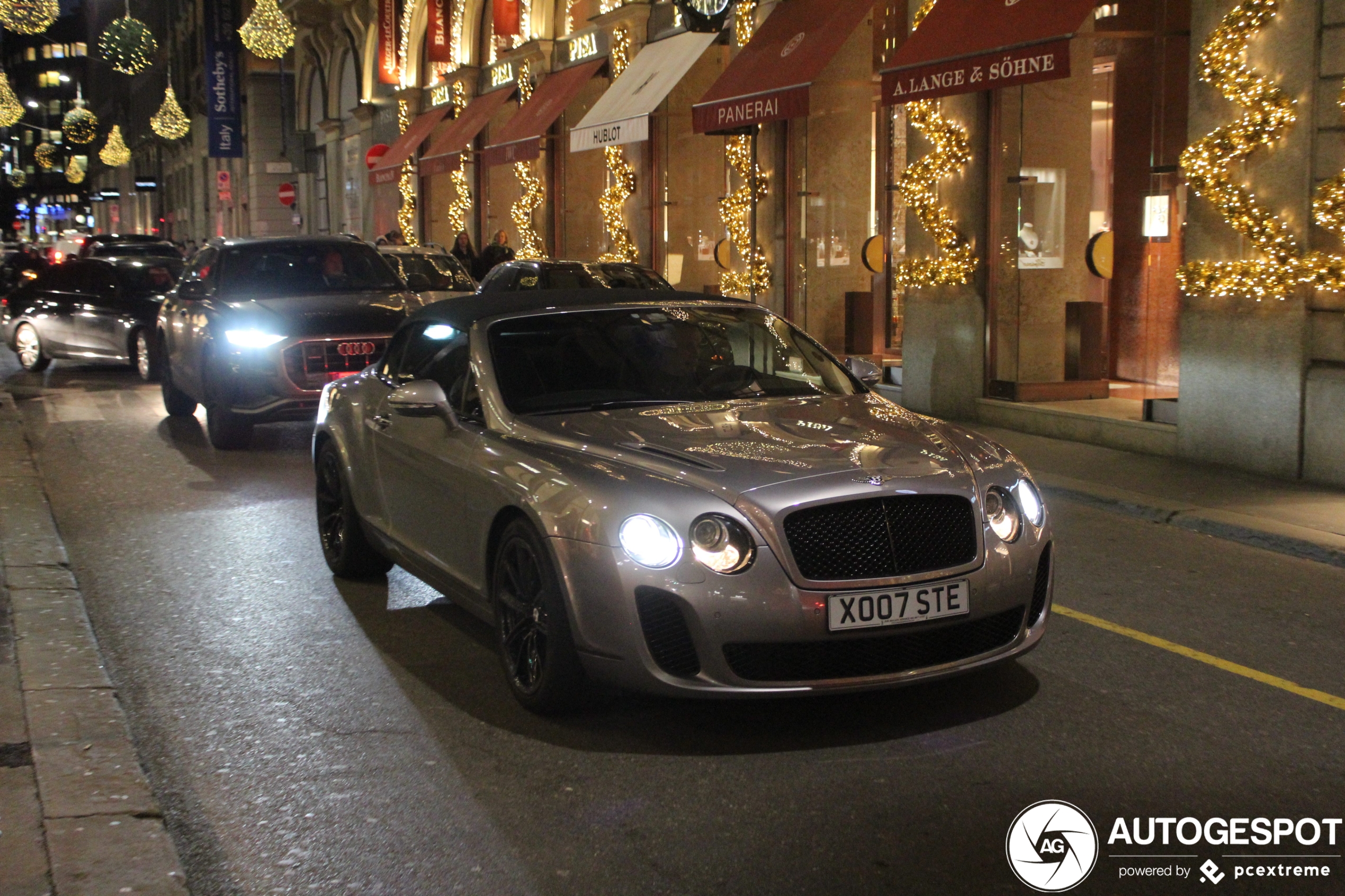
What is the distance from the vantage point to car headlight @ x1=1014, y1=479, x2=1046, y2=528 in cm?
541

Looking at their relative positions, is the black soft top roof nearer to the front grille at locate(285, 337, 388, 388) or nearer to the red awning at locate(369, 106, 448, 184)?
the front grille at locate(285, 337, 388, 388)

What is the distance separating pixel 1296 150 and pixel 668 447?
24.9 feet

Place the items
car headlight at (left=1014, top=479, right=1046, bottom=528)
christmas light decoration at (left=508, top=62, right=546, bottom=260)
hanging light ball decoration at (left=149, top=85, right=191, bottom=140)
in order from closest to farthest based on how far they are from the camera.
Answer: car headlight at (left=1014, top=479, right=1046, bottom=528)
christmas light decoration at (left=508, top=62, right=546, bottom=260)
hanging light ball decoration at (left=149, top=85, right=191, bottom=140)

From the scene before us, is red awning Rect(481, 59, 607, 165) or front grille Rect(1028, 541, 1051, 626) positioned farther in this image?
red awning Rect(481, 59, 607, 165)

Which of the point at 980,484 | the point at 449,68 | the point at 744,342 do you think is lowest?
the point at 980,484

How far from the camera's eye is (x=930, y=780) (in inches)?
186

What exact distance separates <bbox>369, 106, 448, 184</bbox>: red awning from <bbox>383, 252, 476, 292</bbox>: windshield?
14.4 meters

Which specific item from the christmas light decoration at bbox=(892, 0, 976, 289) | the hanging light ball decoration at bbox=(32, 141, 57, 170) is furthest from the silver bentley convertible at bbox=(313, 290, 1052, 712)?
the hanging light ball decoration at bbox=(32, 141, 57, 170)

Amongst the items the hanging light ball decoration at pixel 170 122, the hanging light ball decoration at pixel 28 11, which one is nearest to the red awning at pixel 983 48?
the hanging light ball decoration at pixel 28 11

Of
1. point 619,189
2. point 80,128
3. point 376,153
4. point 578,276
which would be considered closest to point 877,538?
point 578,276

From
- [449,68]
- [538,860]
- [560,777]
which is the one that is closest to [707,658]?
[560,777]

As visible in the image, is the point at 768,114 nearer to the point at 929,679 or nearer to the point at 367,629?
the point at 367,629

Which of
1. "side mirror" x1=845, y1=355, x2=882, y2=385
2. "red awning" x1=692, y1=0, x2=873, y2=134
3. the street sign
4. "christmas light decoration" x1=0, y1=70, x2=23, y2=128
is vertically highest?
"christmas light decoration" x1=0, y1=70, x2=23, y2=128

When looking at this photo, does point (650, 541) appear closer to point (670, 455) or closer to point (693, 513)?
point (693, 513)
